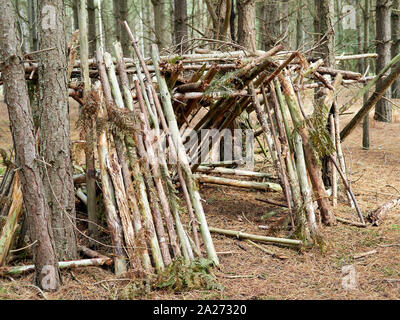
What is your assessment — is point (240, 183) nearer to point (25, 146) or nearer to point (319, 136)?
point (319, 136)

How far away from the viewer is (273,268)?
4164 mm

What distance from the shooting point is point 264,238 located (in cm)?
470

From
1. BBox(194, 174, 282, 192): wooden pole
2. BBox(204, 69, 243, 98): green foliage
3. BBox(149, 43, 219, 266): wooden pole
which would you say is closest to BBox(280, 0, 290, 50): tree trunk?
BBox(204, 69, 243, 98): green foliage

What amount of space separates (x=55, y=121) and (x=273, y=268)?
7.80ft

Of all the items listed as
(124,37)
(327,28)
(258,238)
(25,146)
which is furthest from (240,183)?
(124,37)

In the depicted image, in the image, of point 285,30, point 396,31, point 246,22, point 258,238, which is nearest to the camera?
point 258,238

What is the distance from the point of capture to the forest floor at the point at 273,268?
11.5ft

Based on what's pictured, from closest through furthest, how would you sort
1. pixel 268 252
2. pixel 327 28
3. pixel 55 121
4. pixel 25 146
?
pixel 25 146 < pixel 55 121 < pixel 268 252 < pixel 327 28

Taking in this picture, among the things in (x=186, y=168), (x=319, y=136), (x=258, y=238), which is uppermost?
(x=319, y=136)

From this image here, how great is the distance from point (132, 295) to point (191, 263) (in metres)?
0.61

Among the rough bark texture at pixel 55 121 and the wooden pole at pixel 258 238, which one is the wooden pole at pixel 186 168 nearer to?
the wooden pole at pixel 258 238

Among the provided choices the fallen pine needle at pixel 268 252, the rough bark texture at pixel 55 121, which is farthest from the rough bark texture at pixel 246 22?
the rough bark texture at pixel 55 121

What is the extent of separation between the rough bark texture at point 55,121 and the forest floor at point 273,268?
0.47 m
